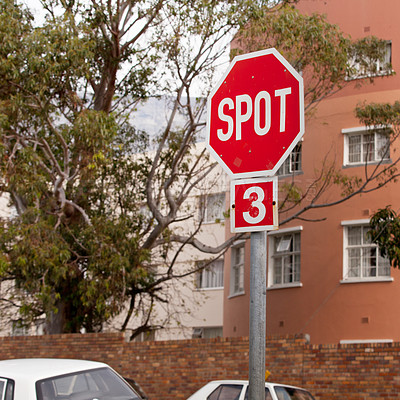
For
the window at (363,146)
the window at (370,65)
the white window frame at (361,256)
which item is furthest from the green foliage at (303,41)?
the white window frame at (361,256)

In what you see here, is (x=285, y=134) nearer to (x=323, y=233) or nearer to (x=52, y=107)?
(x=52, y=107)

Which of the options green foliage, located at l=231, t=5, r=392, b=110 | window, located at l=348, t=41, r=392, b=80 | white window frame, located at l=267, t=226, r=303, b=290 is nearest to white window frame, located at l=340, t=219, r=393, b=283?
white window frame, located at l=267, t=226, r=303, b=290

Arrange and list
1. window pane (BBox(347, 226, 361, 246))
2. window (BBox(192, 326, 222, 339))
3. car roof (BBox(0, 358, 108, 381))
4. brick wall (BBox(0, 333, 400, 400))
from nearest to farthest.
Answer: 1. car roof (BBox(0, 358, 108, 381))
2. brick wall (BBox(0, 333, 400, 400))
3. window pane (BBox(347, 226, 361, 246))
4. window (BBox(192, 326, 222, 339))

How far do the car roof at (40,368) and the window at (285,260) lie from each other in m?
13.3

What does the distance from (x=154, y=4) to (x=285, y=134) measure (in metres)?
16.2

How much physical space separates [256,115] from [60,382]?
4.66 metres

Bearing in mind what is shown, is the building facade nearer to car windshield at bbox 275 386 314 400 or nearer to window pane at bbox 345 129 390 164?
window pane at bbox 345 129 390 164

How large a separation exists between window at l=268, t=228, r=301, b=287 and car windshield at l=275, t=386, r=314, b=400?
9.10m

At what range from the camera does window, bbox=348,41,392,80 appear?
1972 cm

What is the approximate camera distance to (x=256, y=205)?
3668 mm

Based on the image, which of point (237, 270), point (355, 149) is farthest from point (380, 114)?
point (237, 270)

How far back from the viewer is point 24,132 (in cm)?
1845

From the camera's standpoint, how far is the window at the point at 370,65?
1972cm

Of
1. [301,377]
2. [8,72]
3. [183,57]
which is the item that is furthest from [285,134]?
[183,57]
